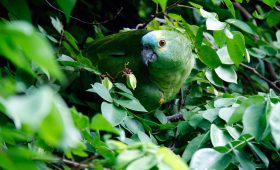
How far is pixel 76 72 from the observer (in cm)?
137

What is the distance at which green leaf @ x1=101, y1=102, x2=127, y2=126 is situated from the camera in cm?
97

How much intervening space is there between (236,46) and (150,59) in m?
0.49

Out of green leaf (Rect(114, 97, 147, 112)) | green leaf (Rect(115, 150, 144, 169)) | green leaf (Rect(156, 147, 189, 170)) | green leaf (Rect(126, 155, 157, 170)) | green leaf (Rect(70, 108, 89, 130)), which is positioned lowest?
green leaf (Rect(114, 97, 147, 112))

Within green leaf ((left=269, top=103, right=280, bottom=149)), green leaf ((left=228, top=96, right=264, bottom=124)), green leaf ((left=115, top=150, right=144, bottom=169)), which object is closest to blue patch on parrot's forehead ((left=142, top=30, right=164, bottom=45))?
green leaf ((left=228, top=96, right=264, bottom=124))

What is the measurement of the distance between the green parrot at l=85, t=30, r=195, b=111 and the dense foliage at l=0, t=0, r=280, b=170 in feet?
0.17

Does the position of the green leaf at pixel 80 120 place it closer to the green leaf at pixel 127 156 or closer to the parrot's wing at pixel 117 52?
the green leaf at pixel 127 156

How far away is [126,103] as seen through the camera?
106 centimetres

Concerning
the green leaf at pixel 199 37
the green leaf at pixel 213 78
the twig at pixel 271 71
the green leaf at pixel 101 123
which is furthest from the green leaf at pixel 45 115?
the twig at pixel 271 71

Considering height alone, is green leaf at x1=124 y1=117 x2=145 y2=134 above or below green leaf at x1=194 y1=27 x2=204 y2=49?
below

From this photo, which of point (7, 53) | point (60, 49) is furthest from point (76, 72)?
point (7, 53)

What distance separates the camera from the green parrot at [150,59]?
59.9 inches

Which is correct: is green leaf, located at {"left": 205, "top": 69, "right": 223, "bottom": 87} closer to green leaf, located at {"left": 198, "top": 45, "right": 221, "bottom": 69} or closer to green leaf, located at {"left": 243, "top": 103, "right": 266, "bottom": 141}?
green leaf, located at {"left": 198, "top": 45, "right": 221, "bottom": 69}

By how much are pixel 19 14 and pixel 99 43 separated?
0.95m

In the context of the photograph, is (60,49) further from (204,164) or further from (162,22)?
(204,164)
